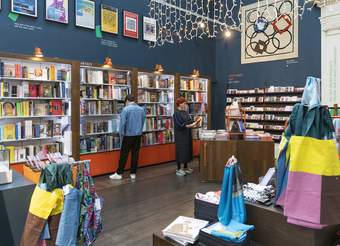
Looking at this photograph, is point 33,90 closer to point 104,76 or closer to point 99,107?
point 99,107

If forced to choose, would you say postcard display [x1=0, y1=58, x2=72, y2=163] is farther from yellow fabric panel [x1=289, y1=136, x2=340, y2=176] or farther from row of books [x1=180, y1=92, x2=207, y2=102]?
yellow fabric panel [x1=289, y1=136, x2=340, y2=176]

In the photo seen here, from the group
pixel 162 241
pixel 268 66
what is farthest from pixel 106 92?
pixel 162 241

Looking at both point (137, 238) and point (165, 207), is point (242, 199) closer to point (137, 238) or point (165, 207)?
point (137, 238)

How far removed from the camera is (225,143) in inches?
218

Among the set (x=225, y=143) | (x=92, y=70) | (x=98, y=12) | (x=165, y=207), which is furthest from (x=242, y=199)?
(x=98, y=12)

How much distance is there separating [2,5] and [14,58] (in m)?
0.95

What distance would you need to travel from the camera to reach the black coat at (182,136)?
630 cm

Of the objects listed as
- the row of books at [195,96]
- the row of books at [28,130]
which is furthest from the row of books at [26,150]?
the row of books at [195,96]

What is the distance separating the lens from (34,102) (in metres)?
5.55

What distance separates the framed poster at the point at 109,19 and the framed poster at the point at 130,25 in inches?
11.2

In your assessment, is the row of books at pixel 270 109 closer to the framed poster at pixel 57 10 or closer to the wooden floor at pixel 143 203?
the wooden floor at pixel 143 203

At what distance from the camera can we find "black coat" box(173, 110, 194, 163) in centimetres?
630

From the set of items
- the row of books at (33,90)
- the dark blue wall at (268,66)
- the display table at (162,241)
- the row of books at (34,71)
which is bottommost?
the display table at (162,241)

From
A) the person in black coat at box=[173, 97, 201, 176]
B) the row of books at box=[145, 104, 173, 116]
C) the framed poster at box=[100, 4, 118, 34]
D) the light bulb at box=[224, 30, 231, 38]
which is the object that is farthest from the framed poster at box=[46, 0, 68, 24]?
the light bulb at box=[224, 30, 231, 38]
